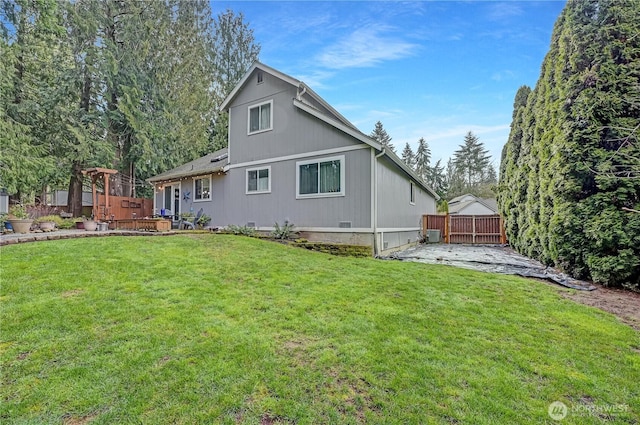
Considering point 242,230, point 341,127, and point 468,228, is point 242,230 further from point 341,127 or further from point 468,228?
point 468,228

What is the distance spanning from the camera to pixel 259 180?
12.0m

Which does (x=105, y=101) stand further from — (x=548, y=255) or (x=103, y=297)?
(x=548, y=255)

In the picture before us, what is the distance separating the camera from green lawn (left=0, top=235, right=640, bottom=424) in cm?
229

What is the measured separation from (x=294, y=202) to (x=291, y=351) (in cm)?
803

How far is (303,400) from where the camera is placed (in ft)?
7.77

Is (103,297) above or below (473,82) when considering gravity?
below

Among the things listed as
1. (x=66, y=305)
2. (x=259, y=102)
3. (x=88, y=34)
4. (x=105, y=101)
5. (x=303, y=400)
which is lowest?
(x=303, y=400)

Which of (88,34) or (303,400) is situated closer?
(303,400)

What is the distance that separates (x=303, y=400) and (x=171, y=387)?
1.13m

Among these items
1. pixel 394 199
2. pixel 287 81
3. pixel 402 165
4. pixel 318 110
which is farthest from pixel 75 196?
pixel 402 165

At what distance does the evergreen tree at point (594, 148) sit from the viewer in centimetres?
630

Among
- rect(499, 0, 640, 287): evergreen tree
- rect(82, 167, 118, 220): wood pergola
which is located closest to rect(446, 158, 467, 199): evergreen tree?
rect(499, 0, 640, 287): evergreen tree

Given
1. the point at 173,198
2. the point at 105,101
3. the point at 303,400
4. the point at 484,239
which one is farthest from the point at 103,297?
the point at 105,101

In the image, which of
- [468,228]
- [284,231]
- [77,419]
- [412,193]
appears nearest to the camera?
[77,419]
